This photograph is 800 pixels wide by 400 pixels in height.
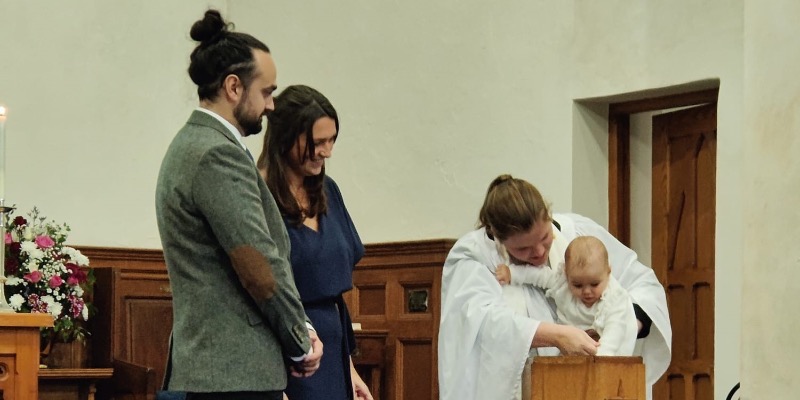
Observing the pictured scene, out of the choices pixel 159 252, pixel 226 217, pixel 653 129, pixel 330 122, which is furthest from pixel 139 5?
Result: pixel 226 217

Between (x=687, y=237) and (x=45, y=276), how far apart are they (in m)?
3.41

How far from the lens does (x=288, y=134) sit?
321 cm

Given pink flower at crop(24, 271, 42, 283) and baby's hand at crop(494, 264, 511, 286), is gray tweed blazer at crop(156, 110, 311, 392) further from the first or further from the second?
pink flower at crop(24, 271, 42, 283)

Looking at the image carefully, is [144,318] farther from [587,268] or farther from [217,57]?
[217,57]

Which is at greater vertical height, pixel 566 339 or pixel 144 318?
pixel 566 339

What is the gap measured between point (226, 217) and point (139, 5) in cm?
554

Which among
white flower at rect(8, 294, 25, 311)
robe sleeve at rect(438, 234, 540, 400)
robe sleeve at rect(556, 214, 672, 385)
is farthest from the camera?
white flower at rect(8, 294, 25, 311)

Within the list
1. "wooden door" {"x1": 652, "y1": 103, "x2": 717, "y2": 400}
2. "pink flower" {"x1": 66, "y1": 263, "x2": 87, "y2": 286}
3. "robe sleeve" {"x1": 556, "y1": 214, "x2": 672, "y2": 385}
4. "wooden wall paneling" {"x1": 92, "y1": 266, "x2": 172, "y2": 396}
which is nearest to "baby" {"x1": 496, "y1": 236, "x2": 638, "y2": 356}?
"robe sleeve" {"x1": 556, "y1": 214, "x2": 672, "y2": 385}

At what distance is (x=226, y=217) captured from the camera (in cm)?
264

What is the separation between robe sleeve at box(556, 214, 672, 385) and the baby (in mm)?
130

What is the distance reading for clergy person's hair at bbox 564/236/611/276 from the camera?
3428mm

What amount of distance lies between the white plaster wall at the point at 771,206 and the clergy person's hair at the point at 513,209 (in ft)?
2.55

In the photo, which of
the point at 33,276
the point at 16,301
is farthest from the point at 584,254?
the point at 33,276

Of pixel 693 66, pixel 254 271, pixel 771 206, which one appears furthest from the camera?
pixel 693 66
